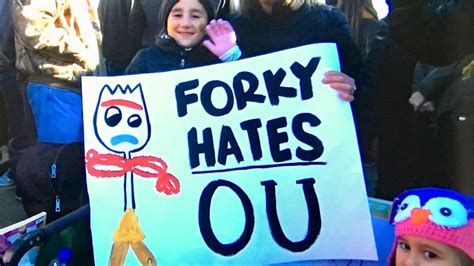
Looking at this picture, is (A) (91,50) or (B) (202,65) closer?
(B) (202,65)

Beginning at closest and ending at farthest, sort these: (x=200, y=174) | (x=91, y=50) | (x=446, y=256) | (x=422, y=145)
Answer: (x=446, y=256), (x=422, y=145), (x=200, y=174), (x=91, y=50)

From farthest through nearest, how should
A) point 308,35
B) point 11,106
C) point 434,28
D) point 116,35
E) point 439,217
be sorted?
point 11,106, point 116,35, point 308,35, point 434,28, point 439,217

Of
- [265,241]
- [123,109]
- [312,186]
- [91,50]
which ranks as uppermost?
[91,50]

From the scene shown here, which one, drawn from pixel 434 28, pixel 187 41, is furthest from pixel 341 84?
pixel 187 41

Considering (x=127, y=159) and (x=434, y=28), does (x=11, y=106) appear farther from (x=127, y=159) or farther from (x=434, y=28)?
(x=434, y=28)

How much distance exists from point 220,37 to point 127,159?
52 centimetres

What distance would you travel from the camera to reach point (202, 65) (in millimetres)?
2598

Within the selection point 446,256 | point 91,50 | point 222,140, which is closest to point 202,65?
point 222,140

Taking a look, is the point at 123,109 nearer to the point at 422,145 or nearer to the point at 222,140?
the point at 222,140

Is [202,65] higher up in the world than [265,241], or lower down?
higher up

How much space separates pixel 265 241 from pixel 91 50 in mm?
920

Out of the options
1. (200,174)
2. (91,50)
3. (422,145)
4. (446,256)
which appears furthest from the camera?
(91,50)

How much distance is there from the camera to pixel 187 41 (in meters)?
2.63

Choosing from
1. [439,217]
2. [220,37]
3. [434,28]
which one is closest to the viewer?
[439,217]
